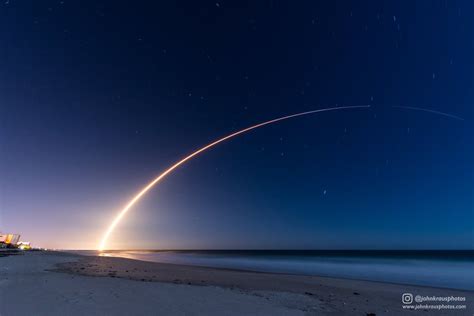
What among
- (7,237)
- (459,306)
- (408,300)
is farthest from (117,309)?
(7,237)

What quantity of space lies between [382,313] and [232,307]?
526cm

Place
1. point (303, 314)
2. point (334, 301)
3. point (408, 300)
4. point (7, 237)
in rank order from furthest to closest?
point (7, 237) → point (408, 300) → point (334, 301) → point (303, 314)

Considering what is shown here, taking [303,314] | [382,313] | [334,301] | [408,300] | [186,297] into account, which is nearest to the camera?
[303,314]

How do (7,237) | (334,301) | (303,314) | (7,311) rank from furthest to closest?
(7,237) → (334,301) → (303,314) → (7,311)

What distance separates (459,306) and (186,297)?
1169 centimetres

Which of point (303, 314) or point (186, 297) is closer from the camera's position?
point (303, 314)

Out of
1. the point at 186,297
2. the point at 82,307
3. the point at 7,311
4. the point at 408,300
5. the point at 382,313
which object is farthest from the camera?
the point at 408,300

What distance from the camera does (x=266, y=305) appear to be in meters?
11.3

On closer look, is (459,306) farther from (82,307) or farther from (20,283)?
(20,283)

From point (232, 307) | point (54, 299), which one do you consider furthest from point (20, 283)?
point (232, 307)

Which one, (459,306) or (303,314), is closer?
(303,314)

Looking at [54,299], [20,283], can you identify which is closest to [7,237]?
[20,283]

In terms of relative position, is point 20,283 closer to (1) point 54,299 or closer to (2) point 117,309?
Result: (1) point 54,299

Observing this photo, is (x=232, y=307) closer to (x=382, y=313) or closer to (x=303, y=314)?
(x=303, y=314)
